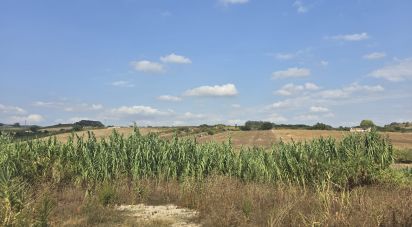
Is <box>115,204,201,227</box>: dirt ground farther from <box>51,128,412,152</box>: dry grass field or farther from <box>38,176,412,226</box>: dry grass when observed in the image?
<box>51,128,412,152</box>: dry grass field

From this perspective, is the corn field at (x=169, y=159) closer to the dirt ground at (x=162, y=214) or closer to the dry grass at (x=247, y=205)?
the dry grass at (x=247, y=205)

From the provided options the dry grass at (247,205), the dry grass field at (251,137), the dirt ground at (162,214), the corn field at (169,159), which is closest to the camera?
the dry grass at (247,205)

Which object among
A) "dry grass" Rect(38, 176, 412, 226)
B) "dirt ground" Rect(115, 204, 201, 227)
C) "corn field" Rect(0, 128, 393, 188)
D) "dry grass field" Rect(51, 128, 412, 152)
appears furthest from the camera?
"dry grass field" Rect(51, 128, 412, 152)

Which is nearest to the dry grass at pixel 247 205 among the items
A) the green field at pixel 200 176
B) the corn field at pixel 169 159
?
the green field at pixel 200 176

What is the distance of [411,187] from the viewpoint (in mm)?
13148

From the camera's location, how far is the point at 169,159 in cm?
1719

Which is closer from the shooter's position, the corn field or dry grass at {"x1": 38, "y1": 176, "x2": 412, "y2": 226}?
dry grass at {"x1": 38, "y1": 176, "x2": 412, "y2": 226}

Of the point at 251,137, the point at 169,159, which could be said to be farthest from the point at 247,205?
the point at 251,137

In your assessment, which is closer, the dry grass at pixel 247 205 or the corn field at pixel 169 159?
the dry grass at pixel 247 205

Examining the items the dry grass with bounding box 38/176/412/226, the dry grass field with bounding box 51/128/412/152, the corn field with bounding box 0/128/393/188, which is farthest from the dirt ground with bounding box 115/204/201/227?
the dry grass field with bounding box 51/128/412/152

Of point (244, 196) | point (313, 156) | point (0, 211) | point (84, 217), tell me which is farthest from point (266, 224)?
point (313, 156)

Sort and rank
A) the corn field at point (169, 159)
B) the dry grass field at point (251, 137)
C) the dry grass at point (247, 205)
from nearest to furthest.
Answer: the dry grass at point (247, 205), the corn field at point (169, 159), the dry grass field at point (251, 137)

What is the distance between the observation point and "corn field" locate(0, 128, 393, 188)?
52.6 feet

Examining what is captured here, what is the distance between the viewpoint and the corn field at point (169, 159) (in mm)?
16047
